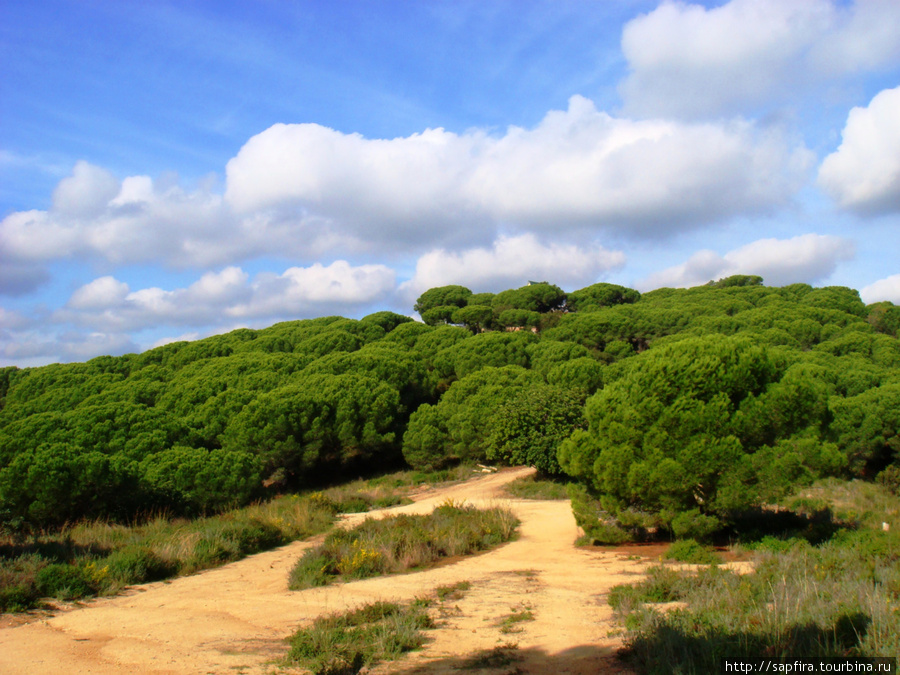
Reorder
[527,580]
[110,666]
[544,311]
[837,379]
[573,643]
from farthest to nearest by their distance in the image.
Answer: [544,311], [837,379], [527,580], [573,643], [110,666]

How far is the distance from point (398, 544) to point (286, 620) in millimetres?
3297

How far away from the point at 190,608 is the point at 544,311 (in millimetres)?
50314

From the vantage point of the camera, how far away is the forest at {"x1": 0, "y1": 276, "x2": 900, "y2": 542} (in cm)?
927

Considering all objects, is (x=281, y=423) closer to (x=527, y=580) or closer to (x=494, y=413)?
(x=494, y=413)

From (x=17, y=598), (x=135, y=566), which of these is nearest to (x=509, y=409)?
(x=135, y=566)

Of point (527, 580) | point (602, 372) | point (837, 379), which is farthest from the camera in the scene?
point (602, 372)

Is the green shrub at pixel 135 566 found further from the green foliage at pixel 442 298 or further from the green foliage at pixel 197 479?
the green foliage at pixel 442 298

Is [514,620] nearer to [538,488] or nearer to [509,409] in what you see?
[538,488]

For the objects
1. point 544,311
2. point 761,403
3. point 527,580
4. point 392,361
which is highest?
point 544,311

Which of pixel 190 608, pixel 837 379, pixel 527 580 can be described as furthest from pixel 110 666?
pixel 837 379

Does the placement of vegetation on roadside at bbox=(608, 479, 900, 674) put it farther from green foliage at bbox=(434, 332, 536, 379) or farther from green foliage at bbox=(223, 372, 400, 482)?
green foliage at bbox=(434, 332, 536, 379)

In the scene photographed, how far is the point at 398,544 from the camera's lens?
9.71 metres

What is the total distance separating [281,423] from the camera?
2494 cm

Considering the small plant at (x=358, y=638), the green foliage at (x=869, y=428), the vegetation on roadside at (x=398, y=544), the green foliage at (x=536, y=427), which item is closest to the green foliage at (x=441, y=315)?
the green foliage at (x=536, y=427)
